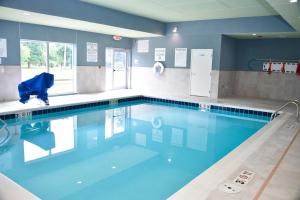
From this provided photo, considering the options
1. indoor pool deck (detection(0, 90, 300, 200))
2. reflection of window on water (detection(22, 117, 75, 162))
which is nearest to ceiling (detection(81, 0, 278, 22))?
reflection of window on water (detection(22, 117, 75, 162))

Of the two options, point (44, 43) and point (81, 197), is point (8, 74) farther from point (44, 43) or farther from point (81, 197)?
point (81, 197)

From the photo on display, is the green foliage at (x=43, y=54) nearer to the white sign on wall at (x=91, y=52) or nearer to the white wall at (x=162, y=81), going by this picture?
the white sign on wall at (x=91, y=52)

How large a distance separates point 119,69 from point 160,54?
1.79 metres

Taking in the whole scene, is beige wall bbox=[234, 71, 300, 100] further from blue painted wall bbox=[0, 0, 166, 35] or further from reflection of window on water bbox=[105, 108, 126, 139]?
reflection of window on water bbox=[105, 108, 126, 139]

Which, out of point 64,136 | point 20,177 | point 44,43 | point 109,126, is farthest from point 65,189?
point 44,43

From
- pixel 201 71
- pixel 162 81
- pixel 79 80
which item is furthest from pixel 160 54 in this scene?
pixel 79 80

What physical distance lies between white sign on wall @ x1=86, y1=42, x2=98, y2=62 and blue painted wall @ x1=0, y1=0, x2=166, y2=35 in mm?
1876

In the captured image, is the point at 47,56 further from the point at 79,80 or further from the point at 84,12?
the point at 84,12

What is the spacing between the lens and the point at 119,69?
10008 millimetres

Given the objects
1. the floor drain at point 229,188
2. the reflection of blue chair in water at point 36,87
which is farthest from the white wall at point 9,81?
the floor drain at point 229,188

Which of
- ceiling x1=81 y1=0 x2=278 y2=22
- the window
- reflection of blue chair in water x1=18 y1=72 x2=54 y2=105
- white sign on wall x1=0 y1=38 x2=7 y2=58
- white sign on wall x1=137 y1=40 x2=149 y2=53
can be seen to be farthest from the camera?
white sign on wall x1=137 y1=40 x2=149 y2=53

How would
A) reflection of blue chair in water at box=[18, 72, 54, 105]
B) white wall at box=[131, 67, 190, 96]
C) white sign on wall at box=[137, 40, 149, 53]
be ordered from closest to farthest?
reflection of blue chair in water at box=[18, 72, 54, 105], white wall at box=[131, 67, 190, 96], white sign on wall at box=[137, 40, 149, 53]

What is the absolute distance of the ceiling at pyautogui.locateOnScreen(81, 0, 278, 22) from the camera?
571 cm

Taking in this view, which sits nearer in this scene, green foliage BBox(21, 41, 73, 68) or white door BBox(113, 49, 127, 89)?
green foliage BBox(21, 41, 73, 68)
